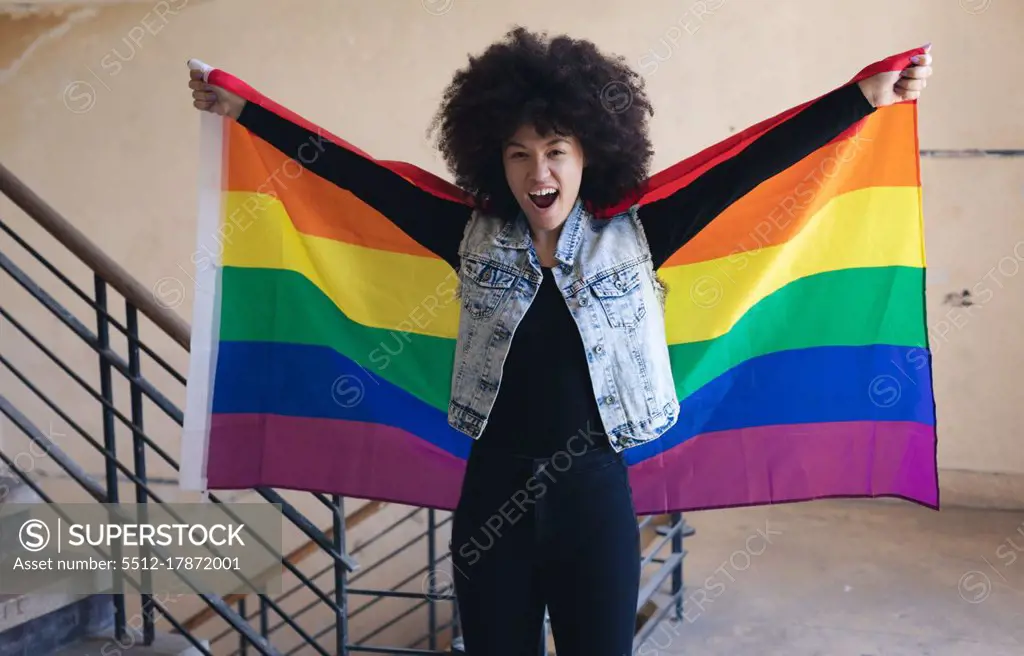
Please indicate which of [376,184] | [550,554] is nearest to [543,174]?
[376,184]

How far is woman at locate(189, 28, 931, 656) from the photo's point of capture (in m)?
1.33

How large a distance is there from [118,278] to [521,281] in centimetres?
112

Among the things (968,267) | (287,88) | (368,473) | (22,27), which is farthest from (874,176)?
(22,27)

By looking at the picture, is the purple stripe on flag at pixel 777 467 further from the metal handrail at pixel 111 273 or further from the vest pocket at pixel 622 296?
the metal handrail at pixel 111 273

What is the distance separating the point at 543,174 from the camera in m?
1.36

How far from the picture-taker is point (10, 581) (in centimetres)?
217

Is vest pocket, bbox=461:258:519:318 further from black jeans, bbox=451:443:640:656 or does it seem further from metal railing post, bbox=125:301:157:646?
metal railing post, bbox=125:301:157:646

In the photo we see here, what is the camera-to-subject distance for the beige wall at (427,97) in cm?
378

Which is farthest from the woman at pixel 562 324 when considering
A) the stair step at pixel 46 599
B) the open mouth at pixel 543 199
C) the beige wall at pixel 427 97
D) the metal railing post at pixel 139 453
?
the beige wall at pixel 427 97

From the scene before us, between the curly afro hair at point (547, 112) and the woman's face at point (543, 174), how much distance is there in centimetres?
2

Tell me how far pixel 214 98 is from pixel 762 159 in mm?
1006

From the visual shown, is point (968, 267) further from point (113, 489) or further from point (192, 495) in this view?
point (192, 495)

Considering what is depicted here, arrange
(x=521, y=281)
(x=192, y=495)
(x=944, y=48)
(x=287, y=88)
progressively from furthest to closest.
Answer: (x=192, y=495) < (x=287, y=88) < (x=944, y=48) < (x=521, y=281)

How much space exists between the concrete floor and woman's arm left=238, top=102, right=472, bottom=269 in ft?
6.15
